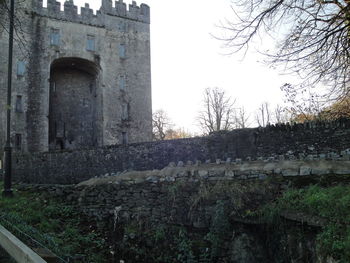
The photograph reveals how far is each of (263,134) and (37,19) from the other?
22698 millimetres

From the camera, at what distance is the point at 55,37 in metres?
26.7

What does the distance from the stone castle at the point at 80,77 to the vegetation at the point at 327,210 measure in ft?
73.0

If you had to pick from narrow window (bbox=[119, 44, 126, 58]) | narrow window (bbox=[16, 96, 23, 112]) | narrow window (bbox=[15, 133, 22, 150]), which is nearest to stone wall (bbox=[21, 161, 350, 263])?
narrow window (bbox=[15, 133, 22, 150])

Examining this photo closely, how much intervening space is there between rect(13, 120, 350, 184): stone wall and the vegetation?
1556mm

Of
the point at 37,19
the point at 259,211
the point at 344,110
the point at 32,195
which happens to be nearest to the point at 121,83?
the point at 37,19

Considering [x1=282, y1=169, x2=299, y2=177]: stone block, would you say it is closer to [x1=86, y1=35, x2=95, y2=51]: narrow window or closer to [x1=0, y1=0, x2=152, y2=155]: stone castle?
[x1=0, y1=0, x2=152, y2=155]: stone castle

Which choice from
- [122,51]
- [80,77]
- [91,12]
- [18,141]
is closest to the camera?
[18,141]

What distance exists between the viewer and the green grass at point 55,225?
22.9 ft

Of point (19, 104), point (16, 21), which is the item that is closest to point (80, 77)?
point (19, 104)

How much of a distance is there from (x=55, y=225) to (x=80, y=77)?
2316 centimetres

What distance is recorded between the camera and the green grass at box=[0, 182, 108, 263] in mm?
6973

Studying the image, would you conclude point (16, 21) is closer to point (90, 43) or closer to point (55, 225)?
point (55, 225)

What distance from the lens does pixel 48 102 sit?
26.0m

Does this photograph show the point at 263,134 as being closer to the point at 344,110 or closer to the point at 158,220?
the point at 344,110
